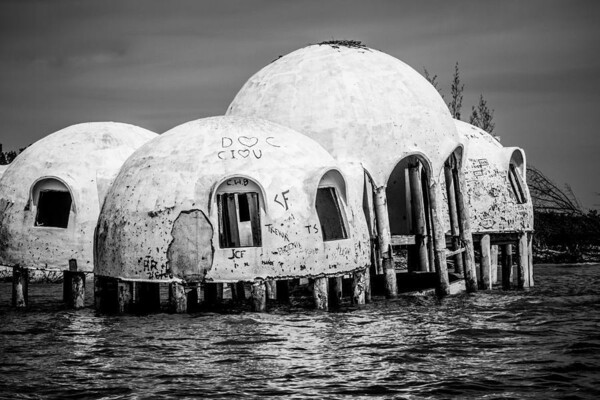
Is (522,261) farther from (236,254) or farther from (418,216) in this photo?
(236,254)

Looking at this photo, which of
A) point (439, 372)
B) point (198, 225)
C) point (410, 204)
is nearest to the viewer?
point (439, 372)

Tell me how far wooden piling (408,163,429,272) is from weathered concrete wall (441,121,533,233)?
1.47m

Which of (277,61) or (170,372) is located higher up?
(277,61)

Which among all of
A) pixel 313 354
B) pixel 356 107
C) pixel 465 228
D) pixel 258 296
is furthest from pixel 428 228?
pixel 313 354

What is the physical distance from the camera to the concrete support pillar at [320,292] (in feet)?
70.1

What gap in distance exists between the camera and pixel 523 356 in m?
16.5

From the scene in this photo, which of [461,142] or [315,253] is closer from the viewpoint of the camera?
[315,253]

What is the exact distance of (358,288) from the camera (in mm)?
22703

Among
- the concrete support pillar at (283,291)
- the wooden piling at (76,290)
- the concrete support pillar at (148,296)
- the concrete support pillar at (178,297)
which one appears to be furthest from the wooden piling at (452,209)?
the wooden piling at (76,290)

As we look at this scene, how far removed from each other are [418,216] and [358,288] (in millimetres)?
7730

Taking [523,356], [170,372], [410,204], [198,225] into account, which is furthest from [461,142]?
[170,372]

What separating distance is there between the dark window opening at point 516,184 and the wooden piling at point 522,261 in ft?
3.98

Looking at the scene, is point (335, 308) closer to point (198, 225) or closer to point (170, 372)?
point (198, 225)

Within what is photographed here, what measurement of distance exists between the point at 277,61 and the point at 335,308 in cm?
811
